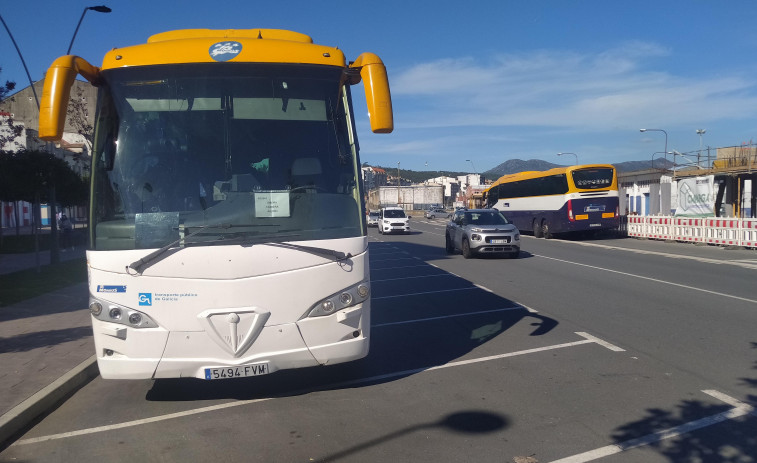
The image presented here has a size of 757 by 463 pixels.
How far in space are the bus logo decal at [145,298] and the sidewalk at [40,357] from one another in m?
1.58

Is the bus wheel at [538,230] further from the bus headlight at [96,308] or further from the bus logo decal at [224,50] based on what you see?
the bus headlight at [96,308]

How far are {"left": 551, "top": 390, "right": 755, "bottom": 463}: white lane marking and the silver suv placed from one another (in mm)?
14083

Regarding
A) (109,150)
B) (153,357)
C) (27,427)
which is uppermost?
(109,150)

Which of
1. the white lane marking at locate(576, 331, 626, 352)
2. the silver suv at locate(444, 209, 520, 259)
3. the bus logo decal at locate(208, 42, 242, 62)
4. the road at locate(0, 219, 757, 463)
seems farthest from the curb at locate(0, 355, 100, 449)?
the silver suv at locate(444, 209, 520, 259)

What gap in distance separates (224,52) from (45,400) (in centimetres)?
383

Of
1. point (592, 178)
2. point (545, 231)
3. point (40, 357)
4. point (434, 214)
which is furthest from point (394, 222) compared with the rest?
point (434, 214)

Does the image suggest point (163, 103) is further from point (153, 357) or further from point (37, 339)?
point (37, 339)

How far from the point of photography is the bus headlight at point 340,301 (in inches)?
215

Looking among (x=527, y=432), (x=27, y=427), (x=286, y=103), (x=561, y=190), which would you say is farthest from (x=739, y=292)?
(x=561, y=190)

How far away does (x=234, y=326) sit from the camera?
17.2 ft

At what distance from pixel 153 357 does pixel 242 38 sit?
314cm

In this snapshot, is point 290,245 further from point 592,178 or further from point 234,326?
point 592,178

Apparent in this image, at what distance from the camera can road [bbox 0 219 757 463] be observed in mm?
4719

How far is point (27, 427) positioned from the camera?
18.4ft
